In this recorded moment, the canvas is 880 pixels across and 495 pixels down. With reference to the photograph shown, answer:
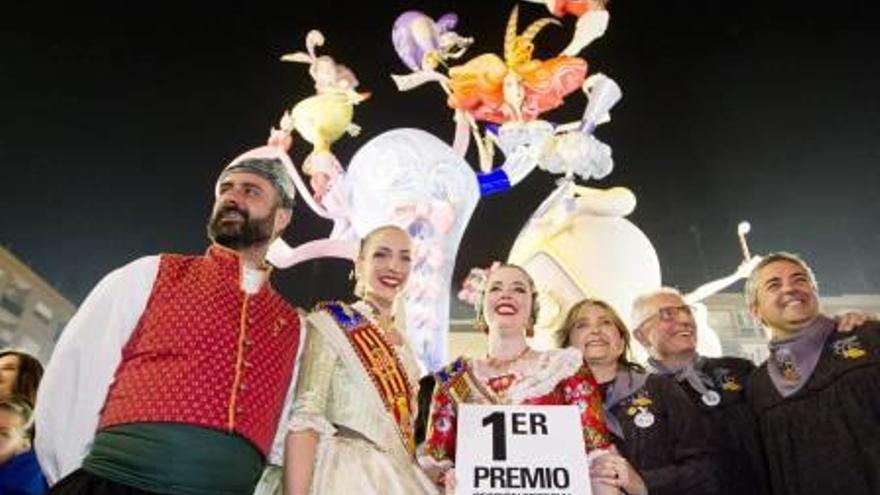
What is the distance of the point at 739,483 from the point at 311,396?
166 cm

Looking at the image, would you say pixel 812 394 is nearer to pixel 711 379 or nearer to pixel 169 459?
pixel 711 379

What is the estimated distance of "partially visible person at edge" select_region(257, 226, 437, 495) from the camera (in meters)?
2.01

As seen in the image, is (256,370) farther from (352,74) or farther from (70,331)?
(352,74)

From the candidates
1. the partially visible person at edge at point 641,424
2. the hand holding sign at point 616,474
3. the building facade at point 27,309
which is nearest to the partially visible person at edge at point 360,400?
the hand holding sign at point 616,474

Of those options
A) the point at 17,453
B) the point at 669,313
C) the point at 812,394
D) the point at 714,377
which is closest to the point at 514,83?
the point at 669,313

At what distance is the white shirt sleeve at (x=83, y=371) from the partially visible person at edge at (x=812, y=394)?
89.7 inches

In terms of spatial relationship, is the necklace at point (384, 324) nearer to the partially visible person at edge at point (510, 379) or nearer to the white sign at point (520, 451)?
the partially visible person at edge at point (510, 379)

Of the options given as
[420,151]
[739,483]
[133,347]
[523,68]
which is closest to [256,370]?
[133,347]

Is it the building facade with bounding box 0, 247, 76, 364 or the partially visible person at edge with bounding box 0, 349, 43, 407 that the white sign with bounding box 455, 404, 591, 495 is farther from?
the building facade with bounding box 0, 247, 76, 364

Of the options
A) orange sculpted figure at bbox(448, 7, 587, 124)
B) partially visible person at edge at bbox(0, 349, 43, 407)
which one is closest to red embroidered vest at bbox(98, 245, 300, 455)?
partially visible person at edge at bbox(0, 349, 43, 407)

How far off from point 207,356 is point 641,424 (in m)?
1.53

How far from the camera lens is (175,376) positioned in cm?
195

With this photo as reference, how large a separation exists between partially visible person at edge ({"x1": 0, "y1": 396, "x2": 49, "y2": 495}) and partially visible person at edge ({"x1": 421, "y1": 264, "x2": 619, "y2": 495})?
1.47m

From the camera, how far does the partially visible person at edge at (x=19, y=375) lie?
9.25 feet
